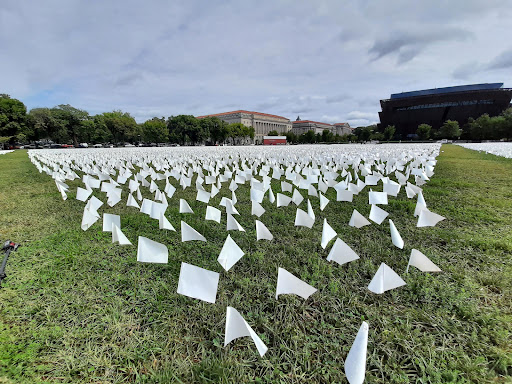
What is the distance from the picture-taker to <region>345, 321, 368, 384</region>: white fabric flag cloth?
1521 mm

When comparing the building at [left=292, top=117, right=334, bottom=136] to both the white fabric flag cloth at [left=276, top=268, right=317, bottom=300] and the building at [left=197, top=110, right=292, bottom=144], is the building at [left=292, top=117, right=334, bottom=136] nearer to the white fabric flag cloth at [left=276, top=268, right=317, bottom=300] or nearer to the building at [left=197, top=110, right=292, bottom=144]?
the building at [left=197, top=110, right=292, bottom=144]

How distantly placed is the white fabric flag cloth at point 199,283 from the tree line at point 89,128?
57.4 m

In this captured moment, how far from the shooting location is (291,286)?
219 centimetres

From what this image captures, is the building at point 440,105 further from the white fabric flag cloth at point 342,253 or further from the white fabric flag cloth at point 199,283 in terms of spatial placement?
the white fabric flag cloth at point 199,283

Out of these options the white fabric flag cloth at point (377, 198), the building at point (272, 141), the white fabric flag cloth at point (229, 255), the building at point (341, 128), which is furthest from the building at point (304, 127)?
the white fabric flag cloth at point (229, 255)

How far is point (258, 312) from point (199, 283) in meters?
0.71

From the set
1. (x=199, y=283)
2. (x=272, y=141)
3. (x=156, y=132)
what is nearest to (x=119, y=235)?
(x=199, y=283)

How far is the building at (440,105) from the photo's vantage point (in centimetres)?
7375

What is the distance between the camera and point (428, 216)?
3842mm

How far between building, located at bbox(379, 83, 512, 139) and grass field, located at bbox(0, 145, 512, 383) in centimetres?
10003

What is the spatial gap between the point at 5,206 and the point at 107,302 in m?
6.24

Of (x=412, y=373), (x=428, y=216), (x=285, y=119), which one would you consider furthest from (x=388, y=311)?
(x=285, y=119)

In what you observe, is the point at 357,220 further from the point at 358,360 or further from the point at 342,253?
the point at 358,360

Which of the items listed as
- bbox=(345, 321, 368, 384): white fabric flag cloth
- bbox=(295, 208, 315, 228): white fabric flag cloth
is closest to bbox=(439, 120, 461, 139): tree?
bbox=(295, 208, 315, 228): white fabric flag cloth
